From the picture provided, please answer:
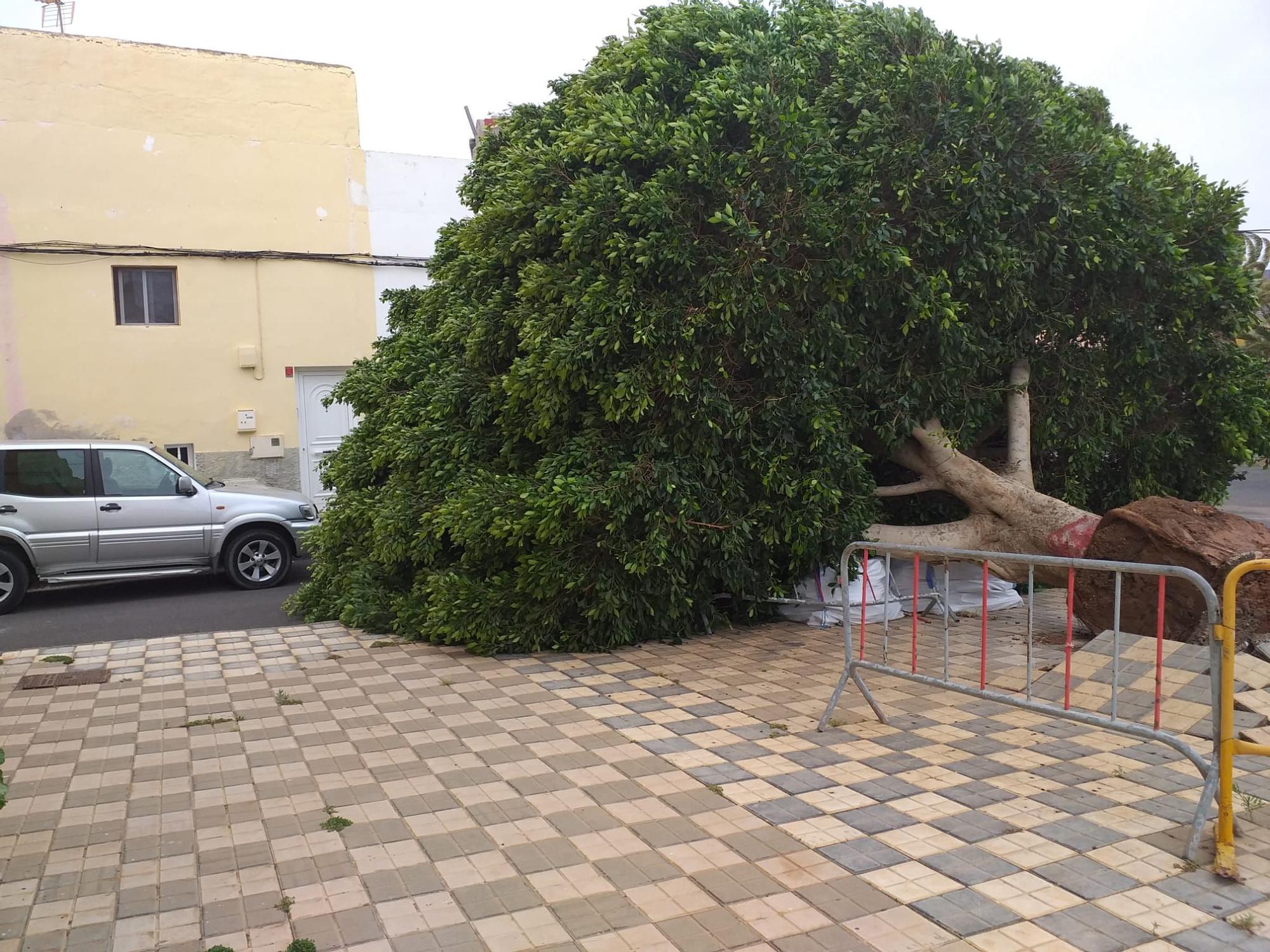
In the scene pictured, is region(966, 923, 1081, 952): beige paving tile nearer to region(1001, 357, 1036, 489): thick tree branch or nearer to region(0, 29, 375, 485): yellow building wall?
region(1001, 357, 1036, 489): thick tree branch

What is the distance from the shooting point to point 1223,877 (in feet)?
11.9

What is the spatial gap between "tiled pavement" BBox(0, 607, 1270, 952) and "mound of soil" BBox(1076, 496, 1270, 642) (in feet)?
2.22

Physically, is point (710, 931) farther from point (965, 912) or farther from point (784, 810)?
point (784, 810)

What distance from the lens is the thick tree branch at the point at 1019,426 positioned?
344 inches

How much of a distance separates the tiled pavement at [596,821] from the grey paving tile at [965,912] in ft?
0.04

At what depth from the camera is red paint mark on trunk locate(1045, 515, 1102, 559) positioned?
7.80 meters

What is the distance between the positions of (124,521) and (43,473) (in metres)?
0.88

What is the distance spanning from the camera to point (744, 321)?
7.23 m

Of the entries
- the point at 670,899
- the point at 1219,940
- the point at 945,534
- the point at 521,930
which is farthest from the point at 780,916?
the point at 945,534

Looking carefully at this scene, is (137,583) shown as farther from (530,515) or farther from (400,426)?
(530,515)

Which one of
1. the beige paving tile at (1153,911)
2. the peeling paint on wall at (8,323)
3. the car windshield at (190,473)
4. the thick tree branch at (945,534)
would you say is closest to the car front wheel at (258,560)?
the car windshield at (190,473)

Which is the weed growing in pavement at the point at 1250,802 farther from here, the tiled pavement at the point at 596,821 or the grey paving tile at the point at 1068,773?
the grey paving tile at the point at 1068,773

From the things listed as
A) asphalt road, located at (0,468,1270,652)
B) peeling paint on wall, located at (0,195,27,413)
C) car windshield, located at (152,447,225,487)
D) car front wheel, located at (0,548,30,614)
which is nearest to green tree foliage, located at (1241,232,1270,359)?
asphalt road, located at (0,468,1270,652)

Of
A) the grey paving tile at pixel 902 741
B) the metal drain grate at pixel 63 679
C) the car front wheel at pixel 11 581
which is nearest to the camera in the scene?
the grey paving tile at pixel 902 741
